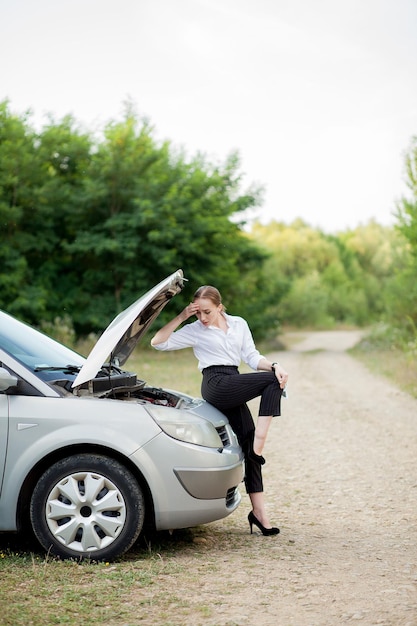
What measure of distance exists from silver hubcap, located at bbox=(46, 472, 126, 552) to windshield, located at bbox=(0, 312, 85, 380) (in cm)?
76

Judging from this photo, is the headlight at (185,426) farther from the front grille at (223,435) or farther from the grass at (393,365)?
the grass at (393,365)

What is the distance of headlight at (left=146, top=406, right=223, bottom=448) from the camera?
17.8 ft

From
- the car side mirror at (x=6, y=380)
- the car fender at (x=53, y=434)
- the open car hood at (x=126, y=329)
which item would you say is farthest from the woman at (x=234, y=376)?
the car side mirror at (x=6, y=380)

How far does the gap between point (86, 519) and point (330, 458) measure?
5.15 meters

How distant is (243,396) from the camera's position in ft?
20.4

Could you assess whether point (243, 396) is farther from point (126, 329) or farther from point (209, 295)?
point (126, 329)

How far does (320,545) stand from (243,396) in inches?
47.2

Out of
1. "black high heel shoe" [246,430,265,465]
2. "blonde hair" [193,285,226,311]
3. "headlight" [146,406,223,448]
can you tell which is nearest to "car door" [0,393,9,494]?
"headlight" [146,406,223,448]

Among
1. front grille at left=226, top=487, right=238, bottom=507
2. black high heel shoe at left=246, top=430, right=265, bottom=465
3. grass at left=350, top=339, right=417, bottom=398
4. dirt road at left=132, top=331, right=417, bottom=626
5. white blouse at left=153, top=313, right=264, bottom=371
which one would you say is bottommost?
dirt road at left=132, top=331, right=417, bottom=626

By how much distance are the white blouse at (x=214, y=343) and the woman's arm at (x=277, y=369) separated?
0.05m

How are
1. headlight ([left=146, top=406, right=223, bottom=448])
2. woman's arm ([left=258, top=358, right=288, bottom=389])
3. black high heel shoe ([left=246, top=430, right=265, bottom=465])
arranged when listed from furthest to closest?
black high heel shoe ([left=246, top=430, right=265, bottom=465]), woman's arm ([left=258, top=358, right=288, bottom=389]), headlight ([left=146, top=406, right=223, bottom=448])

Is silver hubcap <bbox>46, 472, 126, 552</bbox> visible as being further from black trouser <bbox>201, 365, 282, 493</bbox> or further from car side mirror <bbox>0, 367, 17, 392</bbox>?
black trouser <bbox>201, 365, 282, 493</bbox>

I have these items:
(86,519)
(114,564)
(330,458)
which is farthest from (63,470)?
(330,458)

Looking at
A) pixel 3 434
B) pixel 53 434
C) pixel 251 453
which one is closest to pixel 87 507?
pixel 53 434
